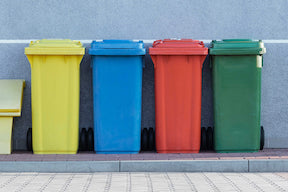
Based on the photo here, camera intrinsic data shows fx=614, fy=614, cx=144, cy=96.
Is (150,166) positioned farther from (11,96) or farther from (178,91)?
(11,96)

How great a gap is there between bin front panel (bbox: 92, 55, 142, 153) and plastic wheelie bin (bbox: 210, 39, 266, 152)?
3.65 feet

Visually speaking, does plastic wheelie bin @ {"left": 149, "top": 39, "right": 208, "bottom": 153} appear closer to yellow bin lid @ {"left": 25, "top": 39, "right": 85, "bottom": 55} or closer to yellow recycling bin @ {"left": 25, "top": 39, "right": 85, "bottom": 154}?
yellow bin lid @ {"left": 25, "top": 39, "right": 85, "bottom": 55}

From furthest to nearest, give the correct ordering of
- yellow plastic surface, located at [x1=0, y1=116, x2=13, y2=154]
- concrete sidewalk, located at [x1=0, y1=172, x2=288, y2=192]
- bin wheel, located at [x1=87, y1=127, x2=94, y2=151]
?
bin wheel, located at [x1=87, y1=127, x2=94, y2=151] < yellow plastic surface, located at [x1=0, y1=116, x2=13, y2=154] < concrete sidewalk, located at [x1=0, y1=172, x2=288, y2=192]

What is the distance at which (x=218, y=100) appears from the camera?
27.3 feet

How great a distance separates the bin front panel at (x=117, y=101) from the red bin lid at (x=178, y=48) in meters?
0.30

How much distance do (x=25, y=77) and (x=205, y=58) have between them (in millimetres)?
2632

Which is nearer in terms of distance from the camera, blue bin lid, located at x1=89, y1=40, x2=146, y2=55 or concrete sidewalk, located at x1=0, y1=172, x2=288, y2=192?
concrete sidewalk, located at x1=0, y1=172, x2=288, y2=192

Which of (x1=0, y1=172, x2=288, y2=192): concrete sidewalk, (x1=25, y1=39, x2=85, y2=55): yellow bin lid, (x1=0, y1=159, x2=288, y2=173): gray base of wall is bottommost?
(x1=0, y1=172, x2=288, y2=192): concrete sidewalk

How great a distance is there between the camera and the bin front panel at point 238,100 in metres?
8.27

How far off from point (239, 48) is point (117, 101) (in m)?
1.79

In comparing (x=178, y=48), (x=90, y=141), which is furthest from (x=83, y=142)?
(x=178, y=48)

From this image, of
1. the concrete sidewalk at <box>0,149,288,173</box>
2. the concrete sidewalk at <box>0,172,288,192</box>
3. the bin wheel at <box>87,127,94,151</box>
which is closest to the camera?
the concrete sidewalk at <box>0,172,288,192</box>

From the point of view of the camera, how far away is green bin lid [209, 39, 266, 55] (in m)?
8.23

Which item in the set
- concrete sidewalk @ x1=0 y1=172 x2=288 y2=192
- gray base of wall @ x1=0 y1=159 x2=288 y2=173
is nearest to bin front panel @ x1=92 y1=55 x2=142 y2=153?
gray base of wall @ x1=0 y1=159 x2=288 y2=173
